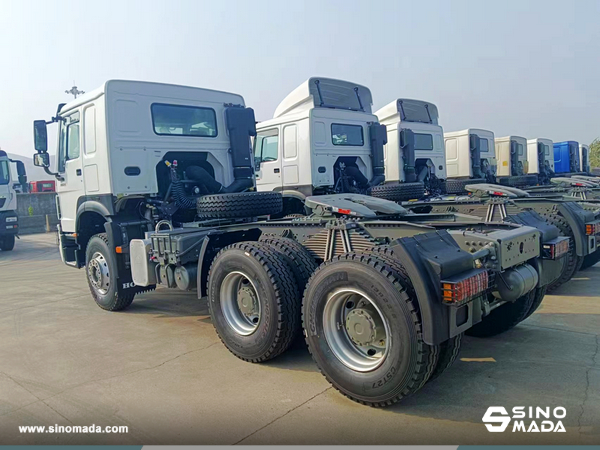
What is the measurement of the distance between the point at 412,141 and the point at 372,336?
780cm

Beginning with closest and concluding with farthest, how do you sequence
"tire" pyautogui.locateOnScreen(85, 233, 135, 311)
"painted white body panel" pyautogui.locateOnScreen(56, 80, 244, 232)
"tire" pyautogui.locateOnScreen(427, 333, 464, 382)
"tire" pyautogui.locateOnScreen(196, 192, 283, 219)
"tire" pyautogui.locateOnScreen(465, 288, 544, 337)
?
"tire" pyautogui.locateOnScreen(427, 333, 464, 382), "tire" pyautogui.locateOnScreen(465, 288, 544, 337), "tire" pyautogui.locateOnScreen(196, 192, 283, 219), "painted white body panel" pyautogui.locateOnScreen(56, 80, 244, 232), "tire" pyautogui.locateOnScreen(85, 233, 135, 311)

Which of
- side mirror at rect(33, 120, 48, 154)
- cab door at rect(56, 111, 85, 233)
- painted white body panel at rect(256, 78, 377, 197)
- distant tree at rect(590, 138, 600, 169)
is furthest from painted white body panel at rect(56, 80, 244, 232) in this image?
distant tree at rect(590, 138, 600, 169)

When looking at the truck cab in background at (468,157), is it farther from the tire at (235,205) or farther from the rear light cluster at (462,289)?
the rear light cluster at (462,289)

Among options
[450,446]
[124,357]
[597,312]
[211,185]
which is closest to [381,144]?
[211,185]

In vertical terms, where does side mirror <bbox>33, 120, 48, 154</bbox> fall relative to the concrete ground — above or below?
above

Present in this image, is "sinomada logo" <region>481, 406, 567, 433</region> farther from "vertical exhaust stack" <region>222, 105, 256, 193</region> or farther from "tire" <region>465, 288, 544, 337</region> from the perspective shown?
"vertical exhaust stack" <region>222, 105, 256, 193</region>

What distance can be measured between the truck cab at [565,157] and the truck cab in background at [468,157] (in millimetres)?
6935

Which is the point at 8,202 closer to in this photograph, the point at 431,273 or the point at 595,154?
the point at 431,273

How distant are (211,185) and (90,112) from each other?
169cm

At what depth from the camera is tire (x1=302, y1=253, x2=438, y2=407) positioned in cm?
321

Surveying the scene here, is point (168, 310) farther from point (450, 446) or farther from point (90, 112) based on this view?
point (450, 446)

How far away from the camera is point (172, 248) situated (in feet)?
17.3

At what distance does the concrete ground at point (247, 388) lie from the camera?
323 centimetres

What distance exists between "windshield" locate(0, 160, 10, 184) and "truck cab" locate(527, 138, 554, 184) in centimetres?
1595
